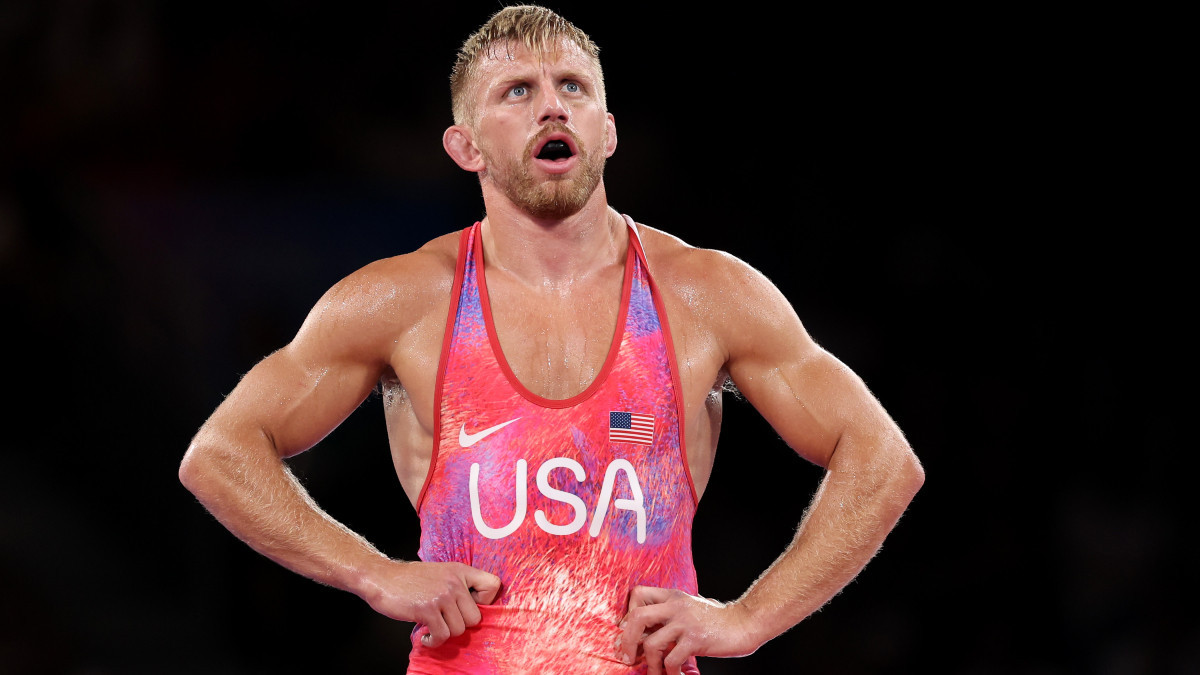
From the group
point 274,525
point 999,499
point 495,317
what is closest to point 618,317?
point 495,317

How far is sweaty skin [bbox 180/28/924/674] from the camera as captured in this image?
6.64 feet

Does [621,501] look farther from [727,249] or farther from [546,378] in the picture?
[727,249]

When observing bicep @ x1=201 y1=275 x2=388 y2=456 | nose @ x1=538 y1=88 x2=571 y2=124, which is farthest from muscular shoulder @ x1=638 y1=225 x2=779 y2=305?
bicep @ x1=201 y1=275 x2=388 y2=456

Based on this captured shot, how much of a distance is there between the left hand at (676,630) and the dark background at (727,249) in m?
1.60

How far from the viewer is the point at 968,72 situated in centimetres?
398

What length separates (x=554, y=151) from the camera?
2215mm

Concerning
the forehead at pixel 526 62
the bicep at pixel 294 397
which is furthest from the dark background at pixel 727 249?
the forehead at pixel 526 62

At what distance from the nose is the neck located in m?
0.16

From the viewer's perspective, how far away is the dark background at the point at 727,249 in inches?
137

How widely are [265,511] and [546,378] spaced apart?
0.54 meters

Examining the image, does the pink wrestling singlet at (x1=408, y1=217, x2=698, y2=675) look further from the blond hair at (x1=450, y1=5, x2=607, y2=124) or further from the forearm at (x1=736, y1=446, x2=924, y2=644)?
the blond hair at (x1=450, y1=5, x2=607, y2=124)

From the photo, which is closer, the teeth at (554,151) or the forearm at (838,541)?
the forearm at (838,541)

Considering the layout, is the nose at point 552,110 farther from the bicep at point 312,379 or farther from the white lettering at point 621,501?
the white lettering at point 621,501

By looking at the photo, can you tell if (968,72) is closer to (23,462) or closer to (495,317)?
(495,317)
